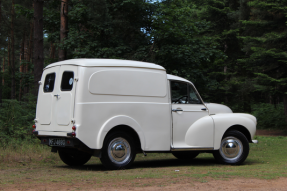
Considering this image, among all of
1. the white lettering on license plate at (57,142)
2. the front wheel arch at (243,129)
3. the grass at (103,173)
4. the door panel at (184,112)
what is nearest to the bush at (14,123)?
the grass at (103,173)

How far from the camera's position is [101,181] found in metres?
5.96

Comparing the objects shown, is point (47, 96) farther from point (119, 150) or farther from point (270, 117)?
point (270, 117)

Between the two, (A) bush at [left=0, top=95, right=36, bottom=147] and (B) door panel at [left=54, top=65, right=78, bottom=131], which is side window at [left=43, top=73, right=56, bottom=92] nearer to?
(B) door panel at [left=54, top=65, right=78, bottom=131]

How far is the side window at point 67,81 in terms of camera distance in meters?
7.46

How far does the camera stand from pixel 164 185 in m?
5.60

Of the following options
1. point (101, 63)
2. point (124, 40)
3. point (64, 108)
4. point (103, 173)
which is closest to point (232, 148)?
point (103, 173)

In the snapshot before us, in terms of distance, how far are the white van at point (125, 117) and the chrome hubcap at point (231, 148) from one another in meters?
0.02

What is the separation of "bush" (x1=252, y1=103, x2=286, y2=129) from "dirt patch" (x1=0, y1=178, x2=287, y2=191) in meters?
19.7

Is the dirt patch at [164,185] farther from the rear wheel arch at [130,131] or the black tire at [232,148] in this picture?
the black tire at [232,148]

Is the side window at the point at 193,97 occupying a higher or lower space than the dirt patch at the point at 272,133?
higher

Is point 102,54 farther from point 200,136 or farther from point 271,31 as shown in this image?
point 271,31

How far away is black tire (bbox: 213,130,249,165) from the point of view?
8773mm

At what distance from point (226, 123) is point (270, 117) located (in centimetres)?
1856

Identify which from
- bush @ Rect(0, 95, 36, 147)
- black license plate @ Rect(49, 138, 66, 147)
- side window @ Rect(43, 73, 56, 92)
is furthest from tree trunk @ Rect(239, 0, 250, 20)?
black license plate @ Rect(49, 138, 66, 147)
